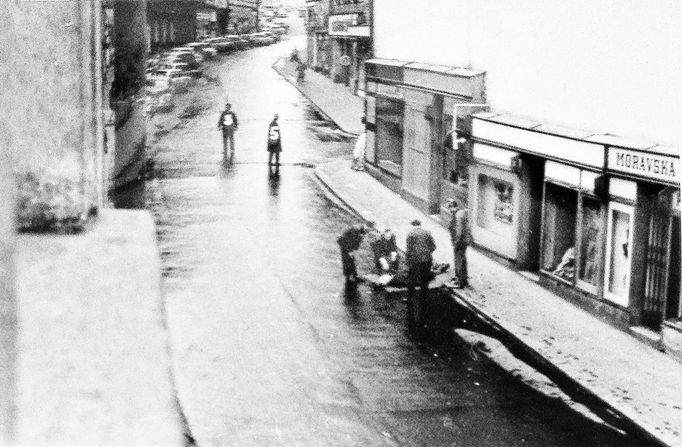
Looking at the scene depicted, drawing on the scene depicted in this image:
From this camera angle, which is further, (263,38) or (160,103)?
(263,38)

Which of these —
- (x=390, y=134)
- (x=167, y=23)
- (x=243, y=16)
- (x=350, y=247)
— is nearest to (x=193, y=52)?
(x=390, y=134)

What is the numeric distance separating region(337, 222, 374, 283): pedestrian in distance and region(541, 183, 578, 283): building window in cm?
322

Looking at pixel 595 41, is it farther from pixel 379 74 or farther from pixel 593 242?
pixel 379 74

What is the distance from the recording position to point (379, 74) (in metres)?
28.8

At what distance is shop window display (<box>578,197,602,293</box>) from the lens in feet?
52.3

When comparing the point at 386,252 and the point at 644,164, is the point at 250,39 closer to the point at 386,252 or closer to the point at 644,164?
the point at 386,252

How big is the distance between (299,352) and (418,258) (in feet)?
13.6

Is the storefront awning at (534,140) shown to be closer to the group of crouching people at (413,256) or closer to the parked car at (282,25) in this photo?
the group of crouching people at (413,256)

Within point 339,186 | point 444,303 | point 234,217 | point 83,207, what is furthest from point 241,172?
point 83,207

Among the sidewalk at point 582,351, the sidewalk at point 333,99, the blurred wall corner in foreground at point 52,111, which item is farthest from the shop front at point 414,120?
the blurred wall corner in foreground at point 52,111

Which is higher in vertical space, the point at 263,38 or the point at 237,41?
the point at 263,38

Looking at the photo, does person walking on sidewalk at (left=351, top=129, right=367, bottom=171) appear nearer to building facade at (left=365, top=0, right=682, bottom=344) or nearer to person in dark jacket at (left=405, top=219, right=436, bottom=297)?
building facade at (left=365, top=0, right=682, bottom=344)

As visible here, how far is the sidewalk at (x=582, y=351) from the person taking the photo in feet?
37.2

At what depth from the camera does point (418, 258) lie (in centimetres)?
1711
